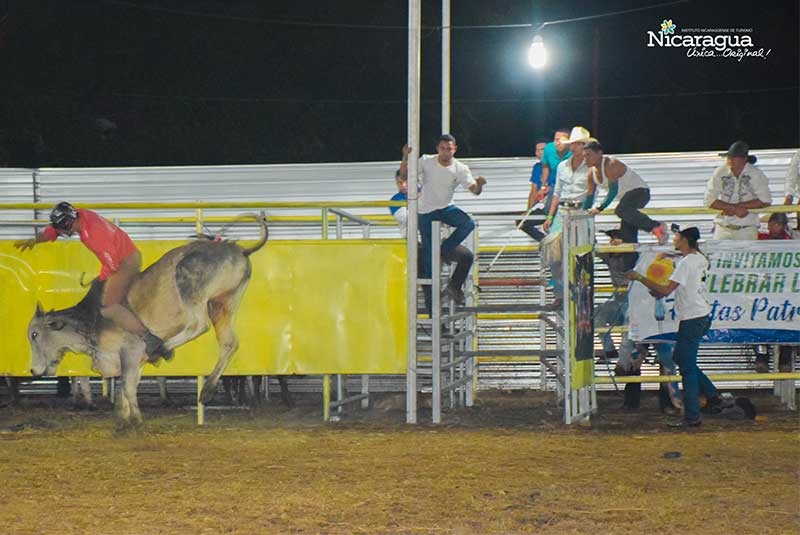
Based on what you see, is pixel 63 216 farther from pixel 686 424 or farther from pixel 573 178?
pixel 686 424

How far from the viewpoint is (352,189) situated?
54.4 ft

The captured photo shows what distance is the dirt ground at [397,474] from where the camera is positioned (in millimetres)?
7816

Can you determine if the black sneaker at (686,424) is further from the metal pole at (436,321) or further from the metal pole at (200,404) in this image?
the metal pole at (200,404)

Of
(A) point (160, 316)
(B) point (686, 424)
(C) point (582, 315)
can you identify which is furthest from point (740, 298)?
(A) point (160, 316)

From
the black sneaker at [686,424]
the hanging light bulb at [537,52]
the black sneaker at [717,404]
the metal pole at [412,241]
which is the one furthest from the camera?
the hanging light bulb at [537,52]

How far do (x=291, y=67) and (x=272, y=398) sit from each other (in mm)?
23712

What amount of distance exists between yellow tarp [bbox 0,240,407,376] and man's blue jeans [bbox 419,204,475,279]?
17.7 inches

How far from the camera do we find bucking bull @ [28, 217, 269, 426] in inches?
505

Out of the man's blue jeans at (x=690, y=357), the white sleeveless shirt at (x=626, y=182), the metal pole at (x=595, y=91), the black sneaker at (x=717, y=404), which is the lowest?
the black sneaker at (x=717, y=404)

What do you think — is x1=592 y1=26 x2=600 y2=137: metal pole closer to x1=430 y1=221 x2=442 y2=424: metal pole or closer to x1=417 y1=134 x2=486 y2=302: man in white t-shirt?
x1=417 y1=134 x2=486 y2=302: man in white t-shirt

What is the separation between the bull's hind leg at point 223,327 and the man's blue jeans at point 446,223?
1.95 meters

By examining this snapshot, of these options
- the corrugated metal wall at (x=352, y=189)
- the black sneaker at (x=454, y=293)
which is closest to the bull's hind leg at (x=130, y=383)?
the black sneaker at (x=454, y=293)

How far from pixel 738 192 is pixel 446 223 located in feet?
10.7

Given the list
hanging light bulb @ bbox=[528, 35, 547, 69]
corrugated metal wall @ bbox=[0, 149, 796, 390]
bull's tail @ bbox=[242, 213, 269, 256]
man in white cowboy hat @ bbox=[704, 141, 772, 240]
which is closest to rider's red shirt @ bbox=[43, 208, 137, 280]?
bull's tail @ bbox=[242, 213, 269, 256]
